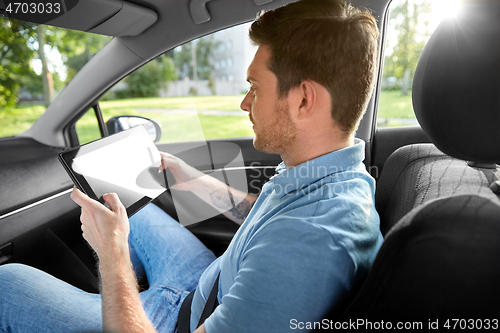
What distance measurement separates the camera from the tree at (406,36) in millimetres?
1697

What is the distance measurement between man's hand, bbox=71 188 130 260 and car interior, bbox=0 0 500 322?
635 millimetres

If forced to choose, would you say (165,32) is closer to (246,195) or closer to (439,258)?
(246,195)

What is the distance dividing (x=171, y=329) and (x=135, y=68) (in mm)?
1381

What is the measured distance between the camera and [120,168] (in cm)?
128

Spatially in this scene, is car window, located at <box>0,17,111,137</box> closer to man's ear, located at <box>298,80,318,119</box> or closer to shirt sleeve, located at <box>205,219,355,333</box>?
man's ear, located at <box>298,80,318,119</box>

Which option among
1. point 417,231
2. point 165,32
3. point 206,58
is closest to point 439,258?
point 417,231

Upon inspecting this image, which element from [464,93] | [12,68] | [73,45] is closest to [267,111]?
[464,93]

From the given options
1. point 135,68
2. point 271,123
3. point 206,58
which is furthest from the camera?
point 206,58

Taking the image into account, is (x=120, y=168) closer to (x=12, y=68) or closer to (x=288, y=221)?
(x=288, y=221)

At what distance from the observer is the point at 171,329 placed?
1.18 m

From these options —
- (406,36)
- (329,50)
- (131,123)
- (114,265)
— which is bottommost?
(114,265)

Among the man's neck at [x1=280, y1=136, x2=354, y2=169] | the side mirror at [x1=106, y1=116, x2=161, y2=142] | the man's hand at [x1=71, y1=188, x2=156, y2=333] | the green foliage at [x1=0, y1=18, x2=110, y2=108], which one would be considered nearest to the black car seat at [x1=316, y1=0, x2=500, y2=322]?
the man's neck at [x1=280, y1=136, x2=354, y2=169]

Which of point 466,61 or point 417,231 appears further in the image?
point 466,61

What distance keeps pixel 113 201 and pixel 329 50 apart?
82cm
